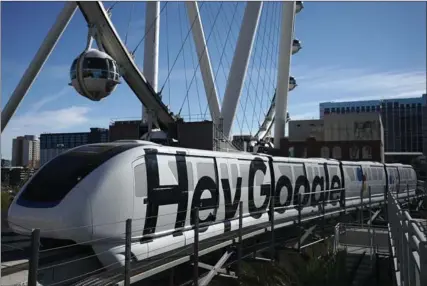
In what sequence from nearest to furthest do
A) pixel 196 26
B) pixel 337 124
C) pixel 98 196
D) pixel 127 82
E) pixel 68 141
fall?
pixel 98 196, pixel 127 82, pixel 196 26, pixel 337 124, pixel 68 141

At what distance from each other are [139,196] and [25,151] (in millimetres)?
74041

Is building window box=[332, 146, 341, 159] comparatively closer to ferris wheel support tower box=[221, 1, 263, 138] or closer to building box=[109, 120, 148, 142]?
ferris wheel support tower box=[221, 1, 263, 138]

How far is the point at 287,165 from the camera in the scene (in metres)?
15.5

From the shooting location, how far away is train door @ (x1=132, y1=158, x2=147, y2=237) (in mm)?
8188

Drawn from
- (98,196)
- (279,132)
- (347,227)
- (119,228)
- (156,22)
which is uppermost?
(156,22)

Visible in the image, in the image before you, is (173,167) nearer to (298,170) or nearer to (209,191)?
(209,191)

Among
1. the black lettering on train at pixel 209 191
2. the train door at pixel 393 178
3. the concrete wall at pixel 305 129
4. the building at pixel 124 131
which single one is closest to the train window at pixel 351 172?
the black lettering on train at pixel 209 191

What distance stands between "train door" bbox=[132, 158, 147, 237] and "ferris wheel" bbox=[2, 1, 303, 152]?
18.6 metres

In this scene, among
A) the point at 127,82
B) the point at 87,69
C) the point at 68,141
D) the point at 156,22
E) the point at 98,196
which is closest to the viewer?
the point at 98,196

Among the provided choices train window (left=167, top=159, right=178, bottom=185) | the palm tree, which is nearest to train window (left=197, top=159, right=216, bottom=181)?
train window (left=167, top=159, right=178, bottom=185)

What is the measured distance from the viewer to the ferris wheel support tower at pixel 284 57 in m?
57.4

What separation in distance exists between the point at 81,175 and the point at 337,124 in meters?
70.7

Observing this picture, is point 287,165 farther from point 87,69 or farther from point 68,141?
point 68,141

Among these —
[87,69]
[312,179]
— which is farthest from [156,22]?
[312,179]
